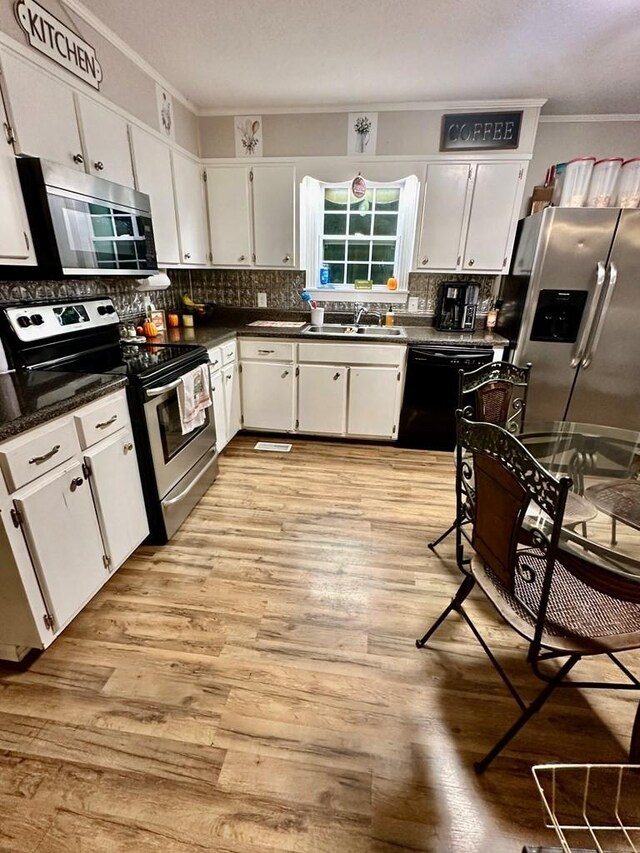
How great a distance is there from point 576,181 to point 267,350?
2.58m

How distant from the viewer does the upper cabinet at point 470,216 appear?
3.07m

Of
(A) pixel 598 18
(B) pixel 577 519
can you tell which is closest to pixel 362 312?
(A) pixel 598 18

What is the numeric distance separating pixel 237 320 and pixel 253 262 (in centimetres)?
57

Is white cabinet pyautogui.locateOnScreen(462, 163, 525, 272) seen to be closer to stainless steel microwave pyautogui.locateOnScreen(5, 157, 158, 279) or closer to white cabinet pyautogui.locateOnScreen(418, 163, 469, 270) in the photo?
white cabinet pyautogui.locateOnScreen(418, 163, 469, 270)

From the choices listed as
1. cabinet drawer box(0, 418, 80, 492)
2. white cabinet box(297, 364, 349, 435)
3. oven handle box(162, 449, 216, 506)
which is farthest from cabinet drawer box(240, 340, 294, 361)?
cabinet drawer box(0, 418, 80, 492)

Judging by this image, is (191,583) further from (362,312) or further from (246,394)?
(362,312)

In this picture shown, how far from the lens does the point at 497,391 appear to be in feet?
6.61

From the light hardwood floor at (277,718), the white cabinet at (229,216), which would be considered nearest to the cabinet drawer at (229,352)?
the white cabinet at (229,216)

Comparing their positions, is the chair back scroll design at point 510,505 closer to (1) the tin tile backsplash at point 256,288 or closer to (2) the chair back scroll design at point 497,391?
(2) the chair back scroll design at point 497,391

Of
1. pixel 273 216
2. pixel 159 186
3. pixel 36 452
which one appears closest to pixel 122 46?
pixel 159 186

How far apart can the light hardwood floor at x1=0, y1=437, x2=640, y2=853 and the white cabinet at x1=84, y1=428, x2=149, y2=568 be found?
193 mm

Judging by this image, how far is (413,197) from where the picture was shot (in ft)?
11.2

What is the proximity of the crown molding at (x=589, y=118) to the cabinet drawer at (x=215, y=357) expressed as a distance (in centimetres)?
316

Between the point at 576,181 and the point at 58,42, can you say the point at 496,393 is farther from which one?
the point at 58,42
